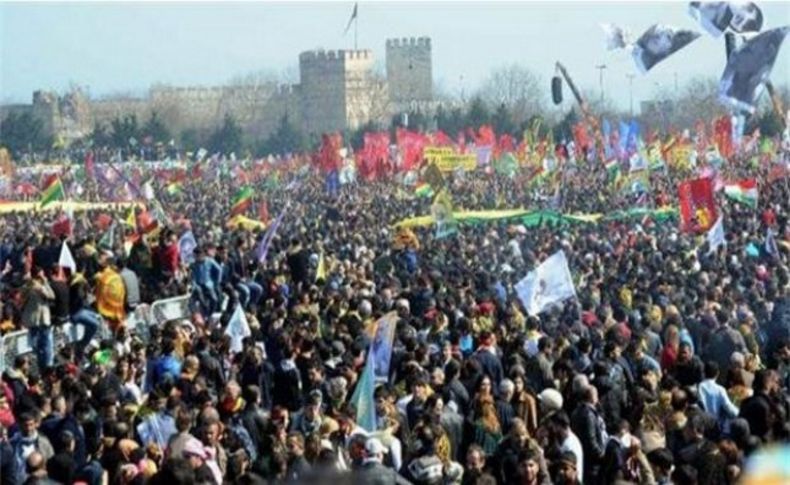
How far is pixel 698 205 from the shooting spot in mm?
24828

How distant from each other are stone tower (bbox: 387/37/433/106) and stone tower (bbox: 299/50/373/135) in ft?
26.2

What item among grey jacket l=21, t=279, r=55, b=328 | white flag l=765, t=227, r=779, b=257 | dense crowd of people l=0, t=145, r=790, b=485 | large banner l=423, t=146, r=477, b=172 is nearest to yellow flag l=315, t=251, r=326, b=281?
dense crowd of people l=0, t=145, r=790, b=485

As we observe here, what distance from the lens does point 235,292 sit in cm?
1961

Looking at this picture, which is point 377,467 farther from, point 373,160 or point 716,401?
point 373,160

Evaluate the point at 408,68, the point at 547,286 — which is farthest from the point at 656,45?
the point at 408,68

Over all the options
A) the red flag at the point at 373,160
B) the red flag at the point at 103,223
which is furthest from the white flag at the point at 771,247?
the red flag at the point at 373,160

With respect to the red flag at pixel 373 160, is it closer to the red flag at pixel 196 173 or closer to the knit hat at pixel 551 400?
the red flag at pixel 196 173

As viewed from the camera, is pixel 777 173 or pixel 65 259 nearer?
pixel 65 259

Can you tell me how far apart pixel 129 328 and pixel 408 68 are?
432 ft

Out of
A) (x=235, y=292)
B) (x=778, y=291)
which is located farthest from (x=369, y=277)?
(x=778, y=291)

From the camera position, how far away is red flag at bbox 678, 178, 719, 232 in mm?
24500

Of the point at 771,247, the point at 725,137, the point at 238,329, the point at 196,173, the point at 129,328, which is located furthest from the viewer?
the point at 196,173

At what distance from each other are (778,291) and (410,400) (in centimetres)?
729

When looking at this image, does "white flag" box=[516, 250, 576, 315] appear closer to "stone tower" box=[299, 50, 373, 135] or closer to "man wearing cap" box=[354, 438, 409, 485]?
"man wearing cap" box=[354, 438, 409, 485]
